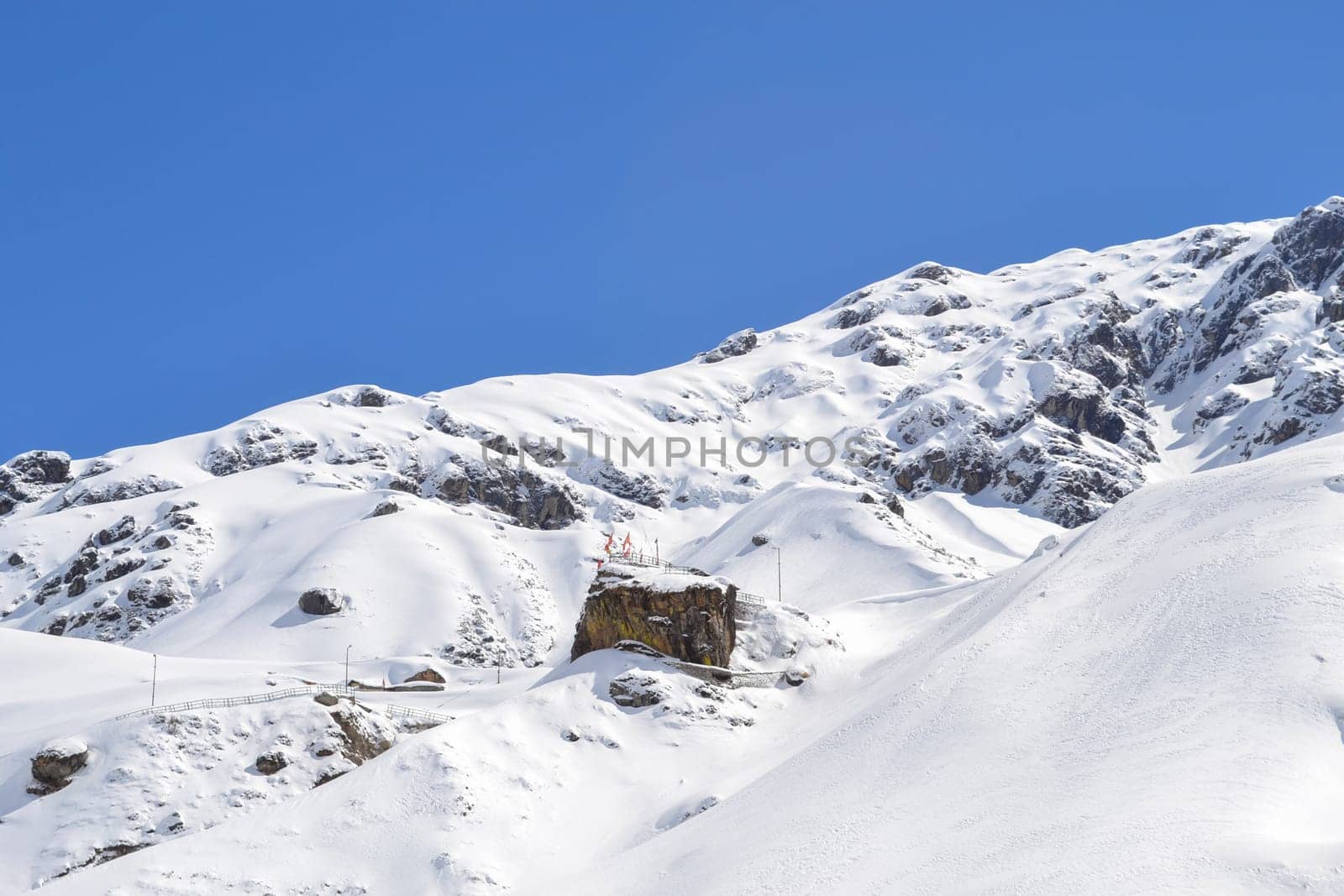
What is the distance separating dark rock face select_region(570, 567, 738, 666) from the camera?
67000 mm

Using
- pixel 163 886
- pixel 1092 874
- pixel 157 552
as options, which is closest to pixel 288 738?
pixel 163 886

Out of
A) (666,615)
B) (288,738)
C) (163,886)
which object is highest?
(666,615)

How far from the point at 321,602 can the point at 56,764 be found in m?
66.6

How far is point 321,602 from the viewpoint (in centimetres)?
12212

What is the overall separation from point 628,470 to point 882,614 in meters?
114

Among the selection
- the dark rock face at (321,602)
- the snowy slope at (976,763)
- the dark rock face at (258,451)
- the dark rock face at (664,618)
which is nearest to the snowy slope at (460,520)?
the dark rock face at (258,451)

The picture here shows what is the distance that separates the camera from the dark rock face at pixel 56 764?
5566 cm

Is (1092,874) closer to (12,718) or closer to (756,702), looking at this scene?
(756,702)

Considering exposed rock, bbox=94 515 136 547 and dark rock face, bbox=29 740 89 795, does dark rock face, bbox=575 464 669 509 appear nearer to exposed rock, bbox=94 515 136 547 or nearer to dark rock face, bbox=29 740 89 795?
exposed rock, bbox=94 515 136 547

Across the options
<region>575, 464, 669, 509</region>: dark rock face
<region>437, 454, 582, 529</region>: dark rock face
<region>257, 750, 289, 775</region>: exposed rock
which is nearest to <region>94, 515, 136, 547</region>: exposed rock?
<region>437, 454, 582, 529</region>: dark rock face

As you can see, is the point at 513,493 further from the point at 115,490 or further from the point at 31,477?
the point at 31,477

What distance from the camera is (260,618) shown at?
397ft

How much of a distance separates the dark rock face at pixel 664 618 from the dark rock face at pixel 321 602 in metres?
59.9

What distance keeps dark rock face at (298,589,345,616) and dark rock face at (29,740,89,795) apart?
6517 cm
